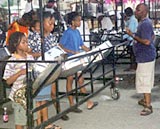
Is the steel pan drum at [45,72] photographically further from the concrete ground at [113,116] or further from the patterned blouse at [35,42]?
the concrete ground at [113,116]

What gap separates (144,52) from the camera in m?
6.06

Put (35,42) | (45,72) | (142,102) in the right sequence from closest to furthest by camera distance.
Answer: (45,72)
(35,42)
(142,102)

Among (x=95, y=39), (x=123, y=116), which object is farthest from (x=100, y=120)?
(x=95, y=39)

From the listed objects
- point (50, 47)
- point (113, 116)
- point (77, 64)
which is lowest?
point (113, 116)

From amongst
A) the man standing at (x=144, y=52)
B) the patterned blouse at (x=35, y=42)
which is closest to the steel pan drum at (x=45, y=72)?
the patterned blouse at (x=35, y=42)

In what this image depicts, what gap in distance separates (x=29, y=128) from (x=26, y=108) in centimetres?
22

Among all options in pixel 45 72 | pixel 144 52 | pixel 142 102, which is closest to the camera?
pixel 45 72

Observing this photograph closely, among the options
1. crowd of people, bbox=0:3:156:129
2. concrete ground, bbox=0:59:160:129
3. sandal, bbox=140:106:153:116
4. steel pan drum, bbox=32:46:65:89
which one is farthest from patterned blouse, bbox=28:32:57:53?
sandal, bbox=140:106:153:116

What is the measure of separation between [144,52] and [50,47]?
5.12ft

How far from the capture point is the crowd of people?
15.0ft

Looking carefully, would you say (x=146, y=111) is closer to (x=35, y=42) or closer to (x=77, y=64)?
(x=77, y=64)

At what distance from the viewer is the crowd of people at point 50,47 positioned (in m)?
4.57

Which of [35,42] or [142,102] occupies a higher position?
[35,42]

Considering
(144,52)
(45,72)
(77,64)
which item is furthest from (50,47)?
(144,52)
